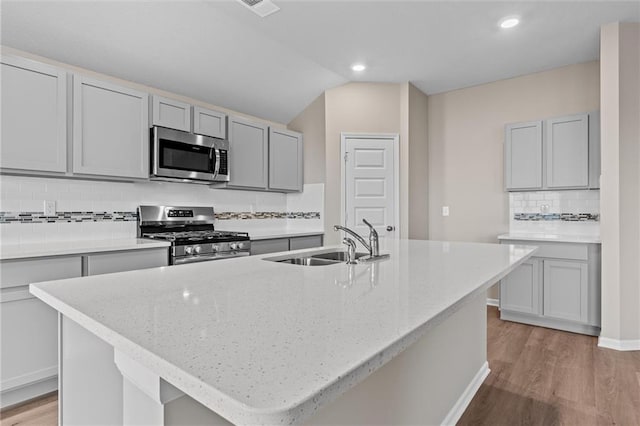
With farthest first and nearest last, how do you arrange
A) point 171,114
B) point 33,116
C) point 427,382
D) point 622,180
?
point 171,114
point 622,180
point 33,116
point 427,382

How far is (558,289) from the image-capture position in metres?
3.40

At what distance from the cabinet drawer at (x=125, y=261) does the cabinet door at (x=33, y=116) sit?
728 mm

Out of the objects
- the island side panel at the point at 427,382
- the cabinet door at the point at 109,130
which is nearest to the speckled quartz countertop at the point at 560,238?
the island side panel at the point at 427,382

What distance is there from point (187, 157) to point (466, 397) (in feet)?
9.52

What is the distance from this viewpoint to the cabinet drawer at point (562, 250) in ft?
10.7

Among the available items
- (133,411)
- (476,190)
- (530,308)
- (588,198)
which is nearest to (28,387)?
(133,411)

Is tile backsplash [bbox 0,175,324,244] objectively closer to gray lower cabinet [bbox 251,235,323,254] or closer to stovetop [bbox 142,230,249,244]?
stovetop [bbox 142,230,249,244]

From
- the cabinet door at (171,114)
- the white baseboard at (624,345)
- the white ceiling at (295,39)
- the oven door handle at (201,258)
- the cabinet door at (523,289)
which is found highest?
the white ceiling at (295,39)

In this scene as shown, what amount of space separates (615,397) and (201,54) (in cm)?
404

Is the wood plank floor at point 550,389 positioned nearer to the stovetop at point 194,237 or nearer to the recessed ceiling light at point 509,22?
the stovetop at point 194,237

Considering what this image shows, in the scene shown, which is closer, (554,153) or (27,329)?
(27,329)

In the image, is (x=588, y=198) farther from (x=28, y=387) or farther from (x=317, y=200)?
(x=28, y=387)

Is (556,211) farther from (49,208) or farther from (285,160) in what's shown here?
(49,208)

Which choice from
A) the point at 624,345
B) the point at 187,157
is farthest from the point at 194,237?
the point at 624,345
